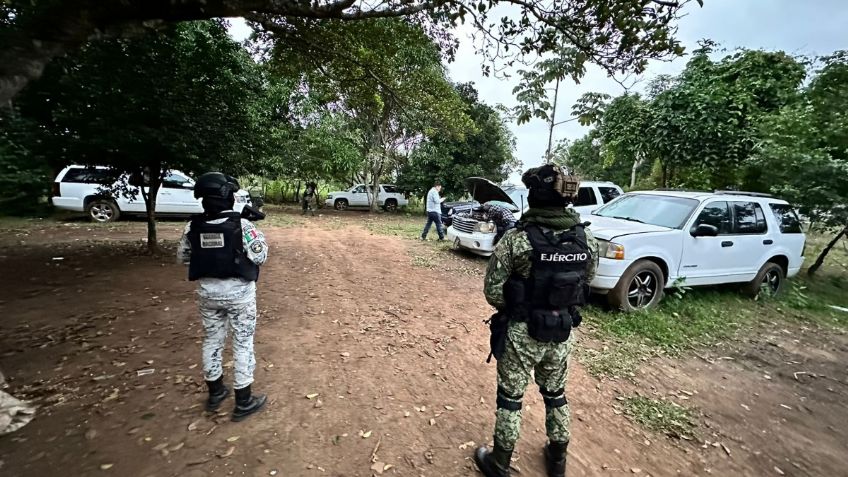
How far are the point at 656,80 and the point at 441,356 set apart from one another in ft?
38.7

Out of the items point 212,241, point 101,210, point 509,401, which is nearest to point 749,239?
point 509,401

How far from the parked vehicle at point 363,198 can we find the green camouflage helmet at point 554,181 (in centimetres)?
1911

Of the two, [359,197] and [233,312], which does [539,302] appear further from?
[359,197]

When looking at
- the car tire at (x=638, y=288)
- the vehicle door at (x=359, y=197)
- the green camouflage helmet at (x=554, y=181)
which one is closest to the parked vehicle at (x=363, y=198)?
the vehicle door at (x=359, y=197)

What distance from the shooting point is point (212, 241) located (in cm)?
260

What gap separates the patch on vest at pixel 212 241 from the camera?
260cm

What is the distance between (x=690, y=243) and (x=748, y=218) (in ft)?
5.20

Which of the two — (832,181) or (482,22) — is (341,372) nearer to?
(482,22)

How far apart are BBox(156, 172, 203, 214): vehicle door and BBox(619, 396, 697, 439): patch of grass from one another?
13.2 m

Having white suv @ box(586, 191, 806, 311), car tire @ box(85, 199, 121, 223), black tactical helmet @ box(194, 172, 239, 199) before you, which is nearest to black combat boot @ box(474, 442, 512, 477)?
black tactical helmet @ box(194, 172, 239, 199)

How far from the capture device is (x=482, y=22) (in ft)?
17.4

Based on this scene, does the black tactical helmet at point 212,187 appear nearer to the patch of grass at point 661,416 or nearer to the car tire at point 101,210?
the patch of grass at point 661,416

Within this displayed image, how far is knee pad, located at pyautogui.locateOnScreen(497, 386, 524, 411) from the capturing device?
91.4 inches

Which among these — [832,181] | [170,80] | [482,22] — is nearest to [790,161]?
[832,181]
